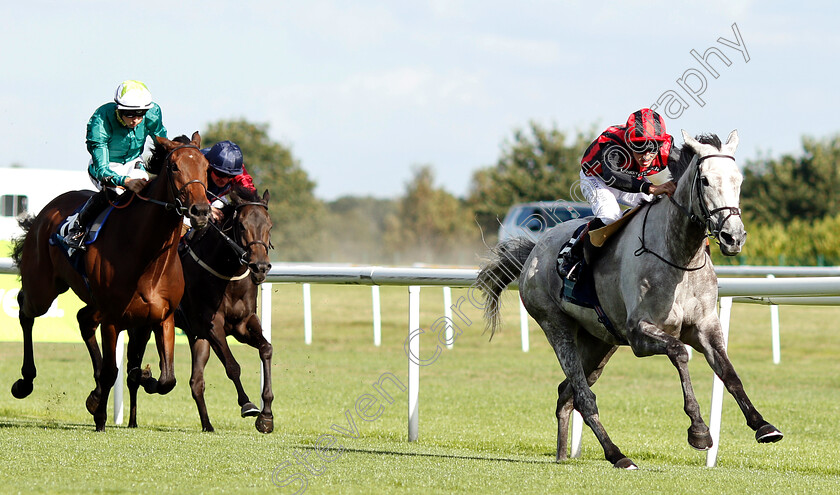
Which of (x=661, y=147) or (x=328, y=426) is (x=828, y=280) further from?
(x=328, y=426)

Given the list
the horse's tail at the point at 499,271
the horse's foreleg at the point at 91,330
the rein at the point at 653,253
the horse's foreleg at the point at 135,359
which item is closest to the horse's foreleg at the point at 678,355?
the rein at the point at 653,253

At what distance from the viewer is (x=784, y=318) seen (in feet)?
73.7

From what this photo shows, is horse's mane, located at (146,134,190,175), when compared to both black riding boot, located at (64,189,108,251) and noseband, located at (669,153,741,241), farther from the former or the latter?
noseband, located at (669,153,741,241)

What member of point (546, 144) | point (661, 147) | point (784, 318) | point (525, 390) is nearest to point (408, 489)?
point (661, 147)

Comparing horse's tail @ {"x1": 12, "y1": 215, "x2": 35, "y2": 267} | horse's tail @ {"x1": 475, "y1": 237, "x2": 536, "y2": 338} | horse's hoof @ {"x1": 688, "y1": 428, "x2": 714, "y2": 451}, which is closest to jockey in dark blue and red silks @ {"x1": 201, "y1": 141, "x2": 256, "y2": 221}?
horse's tail @ {"x1": 12, "y1": 215, "x2": 35, "y2": 267}

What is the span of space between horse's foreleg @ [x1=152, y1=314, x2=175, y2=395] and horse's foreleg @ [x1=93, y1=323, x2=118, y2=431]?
29 cm

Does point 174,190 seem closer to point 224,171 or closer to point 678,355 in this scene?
point 224,171

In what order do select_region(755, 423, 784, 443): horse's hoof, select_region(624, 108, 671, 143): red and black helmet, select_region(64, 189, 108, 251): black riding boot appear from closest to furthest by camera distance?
select_region(755, 423, 784, 443): horse's hoof, select_region(624, 108, 671, 143): red and black helmet, select_region(64, 189, 108, 251): black riding boot

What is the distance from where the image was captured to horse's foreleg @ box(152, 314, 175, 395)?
6723 millimetres

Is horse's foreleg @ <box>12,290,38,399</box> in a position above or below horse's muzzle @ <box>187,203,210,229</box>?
below

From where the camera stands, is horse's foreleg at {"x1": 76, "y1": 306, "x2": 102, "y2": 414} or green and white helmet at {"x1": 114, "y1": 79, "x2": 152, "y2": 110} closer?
green and white helmet at {"x1": 114, "y1": 79, "x2": 152, "y2": 110}

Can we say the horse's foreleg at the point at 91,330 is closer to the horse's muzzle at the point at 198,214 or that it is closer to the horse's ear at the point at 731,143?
the horse's muzzle at the point at 198,214

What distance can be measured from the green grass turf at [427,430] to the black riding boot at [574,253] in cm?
112

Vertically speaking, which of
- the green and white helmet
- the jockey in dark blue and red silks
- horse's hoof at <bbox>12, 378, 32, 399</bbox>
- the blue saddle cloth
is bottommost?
horse's hoof at <bbox>12, 378, 32, 399</bbox>
